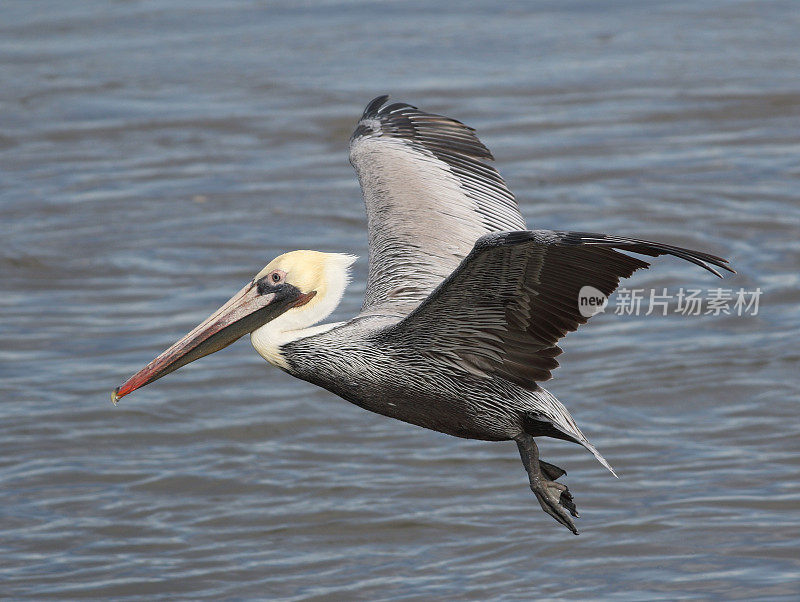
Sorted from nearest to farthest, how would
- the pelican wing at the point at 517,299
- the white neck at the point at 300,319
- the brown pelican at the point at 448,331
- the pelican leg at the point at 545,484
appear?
the pelican wing at the point at 517,299 → the brown pelican at the point at 448,331 → the pelican leg at the point at 545,484 → the white neck at the point at 300,319

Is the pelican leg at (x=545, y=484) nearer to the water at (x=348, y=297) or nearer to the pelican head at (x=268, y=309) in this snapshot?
the pelican head at (x=268, y=309)

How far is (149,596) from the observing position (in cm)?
812

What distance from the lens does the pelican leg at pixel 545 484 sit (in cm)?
563

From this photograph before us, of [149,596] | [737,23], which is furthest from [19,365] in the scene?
[737,23]

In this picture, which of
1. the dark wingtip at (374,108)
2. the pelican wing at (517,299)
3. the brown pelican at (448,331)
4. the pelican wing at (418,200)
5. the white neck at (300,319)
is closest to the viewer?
the pelican wing at (517,299)

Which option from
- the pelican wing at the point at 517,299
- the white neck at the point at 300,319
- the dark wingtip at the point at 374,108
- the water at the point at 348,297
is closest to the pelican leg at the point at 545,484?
the pelican wing at the point at 517,299

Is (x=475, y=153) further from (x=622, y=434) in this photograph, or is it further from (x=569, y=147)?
(x=569, y=147)

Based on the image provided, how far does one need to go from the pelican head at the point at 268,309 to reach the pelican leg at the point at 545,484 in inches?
37.7

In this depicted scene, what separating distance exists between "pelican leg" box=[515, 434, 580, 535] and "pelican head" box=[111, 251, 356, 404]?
96 cm

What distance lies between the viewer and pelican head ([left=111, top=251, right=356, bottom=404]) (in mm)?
5875

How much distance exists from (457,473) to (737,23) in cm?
866

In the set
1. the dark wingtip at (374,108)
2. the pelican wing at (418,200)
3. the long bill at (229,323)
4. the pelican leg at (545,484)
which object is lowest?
the pelican leg at (545,484)

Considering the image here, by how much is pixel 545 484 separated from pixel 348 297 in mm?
5534

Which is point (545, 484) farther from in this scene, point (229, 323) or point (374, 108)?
point (374, 108)
